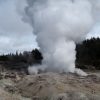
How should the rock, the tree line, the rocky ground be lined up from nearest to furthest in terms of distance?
the rocky ground
the rock
the tree line

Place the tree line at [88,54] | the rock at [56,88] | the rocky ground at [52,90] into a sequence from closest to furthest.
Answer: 1. the rocky ground at [52,90]
2. the rock at [56,88]
3. the tree line at [88,54]

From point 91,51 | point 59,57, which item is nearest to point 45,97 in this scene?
point 59,57

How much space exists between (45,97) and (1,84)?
39.5 feet

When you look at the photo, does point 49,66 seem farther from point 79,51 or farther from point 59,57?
point 79,51

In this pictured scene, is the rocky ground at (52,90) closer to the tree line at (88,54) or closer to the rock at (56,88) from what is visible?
the rock at (56,88)

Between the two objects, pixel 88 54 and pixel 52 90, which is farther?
pixel 88 54

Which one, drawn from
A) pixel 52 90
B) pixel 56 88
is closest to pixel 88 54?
pixel 56 88

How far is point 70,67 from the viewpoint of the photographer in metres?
51.9

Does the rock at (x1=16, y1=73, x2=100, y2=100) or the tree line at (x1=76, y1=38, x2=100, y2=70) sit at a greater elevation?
the tree line at (x1=76, y1=38, x2=100, y2=70)

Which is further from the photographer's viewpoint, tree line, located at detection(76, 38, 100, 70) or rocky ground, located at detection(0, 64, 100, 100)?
tree line, located at detection(76, 38, 100, 70)

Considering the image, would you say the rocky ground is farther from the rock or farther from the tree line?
the tree line

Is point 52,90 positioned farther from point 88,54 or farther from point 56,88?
point 88,54

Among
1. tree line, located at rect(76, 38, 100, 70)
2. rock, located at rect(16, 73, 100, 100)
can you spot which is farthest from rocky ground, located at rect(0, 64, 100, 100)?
tree line, located at rect(76, 38, 100, 70)

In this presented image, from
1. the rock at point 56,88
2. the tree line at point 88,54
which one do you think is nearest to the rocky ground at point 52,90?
the rock at point 56,88
